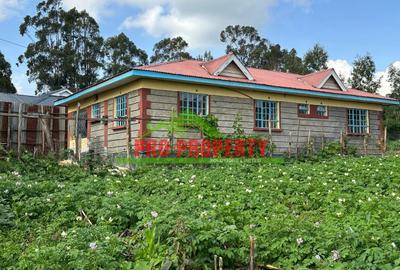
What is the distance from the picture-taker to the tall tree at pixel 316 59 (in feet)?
151

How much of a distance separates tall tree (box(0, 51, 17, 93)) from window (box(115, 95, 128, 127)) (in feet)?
114

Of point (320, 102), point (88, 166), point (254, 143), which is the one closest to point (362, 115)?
point (320, 102)

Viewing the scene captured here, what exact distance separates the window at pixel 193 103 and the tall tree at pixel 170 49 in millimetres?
38345

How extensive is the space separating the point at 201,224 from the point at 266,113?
12.8 meters

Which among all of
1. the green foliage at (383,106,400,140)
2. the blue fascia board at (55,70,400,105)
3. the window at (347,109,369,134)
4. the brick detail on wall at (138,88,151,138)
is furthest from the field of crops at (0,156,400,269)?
the green foliage at (383,106,400,140)

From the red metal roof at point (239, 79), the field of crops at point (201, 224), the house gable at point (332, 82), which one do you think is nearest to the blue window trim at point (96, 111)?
the red metal roof at point (239, 79)

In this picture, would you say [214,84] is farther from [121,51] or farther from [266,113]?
[121,51]

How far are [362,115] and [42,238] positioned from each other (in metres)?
17.8

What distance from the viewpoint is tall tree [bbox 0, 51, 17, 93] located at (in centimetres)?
4544

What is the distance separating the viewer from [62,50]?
47344mm

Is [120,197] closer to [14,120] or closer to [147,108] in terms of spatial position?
[147,108]

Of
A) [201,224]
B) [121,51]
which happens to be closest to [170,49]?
[121,51]

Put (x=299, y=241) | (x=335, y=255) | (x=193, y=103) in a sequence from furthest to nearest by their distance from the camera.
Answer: (x=193, y=103) → (x=299, y=241) → (x=335, y=255)

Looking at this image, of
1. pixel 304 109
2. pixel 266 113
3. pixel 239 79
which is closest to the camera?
pixel 239 79
